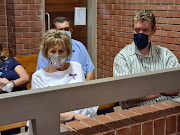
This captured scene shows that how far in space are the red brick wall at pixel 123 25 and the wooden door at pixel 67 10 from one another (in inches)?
12.6

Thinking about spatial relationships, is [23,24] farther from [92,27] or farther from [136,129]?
[136,129]

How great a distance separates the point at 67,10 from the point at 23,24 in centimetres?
100

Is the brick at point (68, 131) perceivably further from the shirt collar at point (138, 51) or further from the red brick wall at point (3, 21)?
the red brick wall at point (3, 21)

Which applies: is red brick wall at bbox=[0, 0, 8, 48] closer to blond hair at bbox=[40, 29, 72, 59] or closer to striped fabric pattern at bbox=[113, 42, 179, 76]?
blond hair at bbox=[40, 29, 72, 59]

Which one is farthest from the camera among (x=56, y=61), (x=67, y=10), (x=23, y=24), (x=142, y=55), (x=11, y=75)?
(x=67, y=10)

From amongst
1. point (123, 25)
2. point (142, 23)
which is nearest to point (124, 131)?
point (142, 23)

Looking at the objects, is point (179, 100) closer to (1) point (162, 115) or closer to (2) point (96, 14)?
(1) point (162, 115)

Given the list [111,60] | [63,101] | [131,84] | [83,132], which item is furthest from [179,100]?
[111,60]

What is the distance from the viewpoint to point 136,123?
4.71ft

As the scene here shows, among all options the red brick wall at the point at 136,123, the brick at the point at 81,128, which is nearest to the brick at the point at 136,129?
the red brick wall at the point at 136,123

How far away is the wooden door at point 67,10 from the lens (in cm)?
559

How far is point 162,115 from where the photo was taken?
1.54 m

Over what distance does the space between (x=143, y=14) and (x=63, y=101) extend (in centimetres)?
182

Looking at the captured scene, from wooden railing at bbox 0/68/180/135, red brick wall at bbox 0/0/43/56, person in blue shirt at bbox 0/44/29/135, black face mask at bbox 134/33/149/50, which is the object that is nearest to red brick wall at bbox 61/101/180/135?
wooden railing at bbox 0/68/180/135
